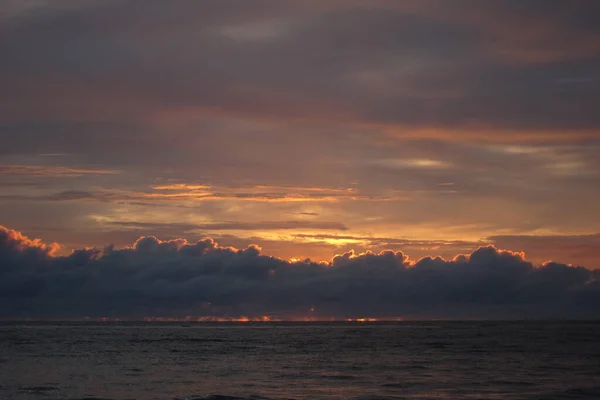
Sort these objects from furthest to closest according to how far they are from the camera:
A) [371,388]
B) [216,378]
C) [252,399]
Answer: [216,378], [371,388], [252,399]

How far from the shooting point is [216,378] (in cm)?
7000

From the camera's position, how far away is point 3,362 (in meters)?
86.8

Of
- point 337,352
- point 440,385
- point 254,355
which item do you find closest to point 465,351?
point 337,352

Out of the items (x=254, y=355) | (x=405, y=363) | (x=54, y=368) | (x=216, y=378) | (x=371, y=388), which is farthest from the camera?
(x=254, y=355)

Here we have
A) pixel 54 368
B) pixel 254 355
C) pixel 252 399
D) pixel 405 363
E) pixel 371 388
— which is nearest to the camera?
pixel 252 399

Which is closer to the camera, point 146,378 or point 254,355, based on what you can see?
point 146,378

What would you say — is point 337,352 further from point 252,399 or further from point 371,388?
point 252,399

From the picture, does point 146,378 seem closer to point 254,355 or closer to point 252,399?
point 252,399

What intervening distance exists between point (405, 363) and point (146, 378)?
108 ft

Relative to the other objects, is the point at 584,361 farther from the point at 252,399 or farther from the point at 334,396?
the point at 252,399

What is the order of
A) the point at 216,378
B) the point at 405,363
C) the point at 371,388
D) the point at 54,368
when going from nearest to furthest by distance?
the point at 371,388 → the point at 216,378 → the point at 54,368 → the point at 405,363

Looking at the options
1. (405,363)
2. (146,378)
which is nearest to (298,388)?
(146,378)

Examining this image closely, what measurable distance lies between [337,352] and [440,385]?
47.3m

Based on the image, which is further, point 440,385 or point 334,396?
point 440,385
